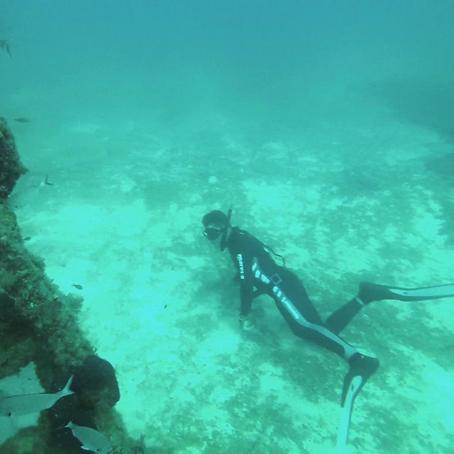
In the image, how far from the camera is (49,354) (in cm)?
314

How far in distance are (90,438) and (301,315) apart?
4.06m

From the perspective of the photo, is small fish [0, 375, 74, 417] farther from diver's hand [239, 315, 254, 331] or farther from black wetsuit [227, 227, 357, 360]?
diver's hand [239, 315, 254, 331]

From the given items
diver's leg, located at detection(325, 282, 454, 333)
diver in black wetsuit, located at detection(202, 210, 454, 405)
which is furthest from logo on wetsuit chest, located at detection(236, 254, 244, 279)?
diver's leg, located at detection(325, 282, 454, 333)

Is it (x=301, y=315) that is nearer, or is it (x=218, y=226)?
(x=301, y=315)

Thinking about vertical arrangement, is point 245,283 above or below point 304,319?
above

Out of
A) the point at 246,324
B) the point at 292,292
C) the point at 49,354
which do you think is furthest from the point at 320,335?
the point at 49,354

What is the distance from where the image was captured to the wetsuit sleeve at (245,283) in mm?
6402

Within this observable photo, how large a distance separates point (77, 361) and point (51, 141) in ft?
48.7

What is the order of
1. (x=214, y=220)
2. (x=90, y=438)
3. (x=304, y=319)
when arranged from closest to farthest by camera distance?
1. (x=90, y=438)
2. (x=304, y=319)
3. (x=214, y=220)

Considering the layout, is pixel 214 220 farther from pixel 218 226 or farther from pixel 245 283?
pixel 245 283

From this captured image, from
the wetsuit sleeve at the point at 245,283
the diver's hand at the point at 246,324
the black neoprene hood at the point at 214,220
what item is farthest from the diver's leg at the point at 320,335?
the black neoprene hood at the point at 214,220

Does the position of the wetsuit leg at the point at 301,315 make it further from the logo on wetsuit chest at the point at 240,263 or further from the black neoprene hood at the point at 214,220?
the black neoprene hood at the point at 214,220

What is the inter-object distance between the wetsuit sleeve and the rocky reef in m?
3.32

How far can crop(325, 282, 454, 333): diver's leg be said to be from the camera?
6328 millimetres
